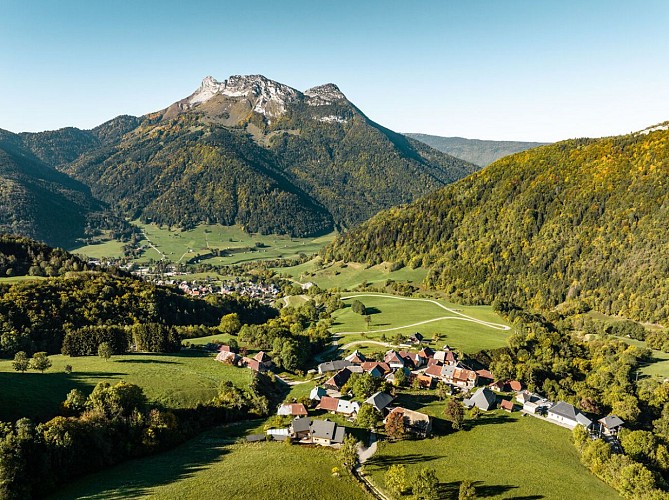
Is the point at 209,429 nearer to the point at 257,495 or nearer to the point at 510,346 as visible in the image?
the point at 257,495

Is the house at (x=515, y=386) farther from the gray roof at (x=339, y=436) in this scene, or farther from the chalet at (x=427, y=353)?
the gray roof at (x=339, y=436)

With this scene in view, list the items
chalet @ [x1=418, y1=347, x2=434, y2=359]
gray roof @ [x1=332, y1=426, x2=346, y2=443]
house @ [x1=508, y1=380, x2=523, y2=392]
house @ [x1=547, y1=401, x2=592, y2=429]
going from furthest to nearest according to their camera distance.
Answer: chalet @ [x1=418, y1=347, x2=434, y2=359], house @ [x1=508, y1=380, x2=523, y2=392], house @ [x1=547, y1=401, x2=592, y2=429], gray roof @ [x1=332, y1=426, x2=346, y2=443]

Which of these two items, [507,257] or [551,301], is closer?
[551,301]

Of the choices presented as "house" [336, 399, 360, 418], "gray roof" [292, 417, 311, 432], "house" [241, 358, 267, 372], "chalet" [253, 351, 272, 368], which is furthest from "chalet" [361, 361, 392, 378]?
"gray roof" [292, 417, 311, 432]

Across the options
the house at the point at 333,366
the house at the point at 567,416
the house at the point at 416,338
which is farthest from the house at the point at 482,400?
the house at the point at 416,338

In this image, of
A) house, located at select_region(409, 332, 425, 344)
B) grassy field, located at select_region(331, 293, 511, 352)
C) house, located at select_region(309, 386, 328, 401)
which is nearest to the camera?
house, located at select_region(309, 386, 328, 401)

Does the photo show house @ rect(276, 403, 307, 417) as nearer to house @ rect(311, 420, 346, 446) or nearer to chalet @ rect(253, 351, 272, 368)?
house @ rect(311, 420, 346, 446)

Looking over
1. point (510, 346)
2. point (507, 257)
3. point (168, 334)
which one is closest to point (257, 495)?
point (168, 334)
